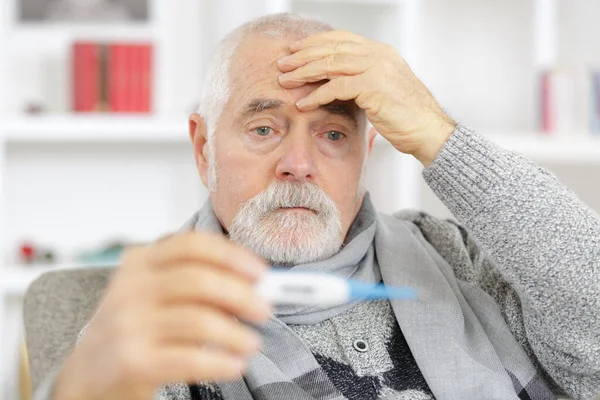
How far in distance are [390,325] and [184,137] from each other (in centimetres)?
143

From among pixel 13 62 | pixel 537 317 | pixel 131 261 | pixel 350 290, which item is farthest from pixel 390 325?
pixel 13 62

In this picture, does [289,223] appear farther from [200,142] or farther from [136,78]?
[136,78]

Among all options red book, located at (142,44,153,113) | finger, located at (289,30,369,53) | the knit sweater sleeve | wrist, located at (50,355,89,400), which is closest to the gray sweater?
the knit sweater sleeve

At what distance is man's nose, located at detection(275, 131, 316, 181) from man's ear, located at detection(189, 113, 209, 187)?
0.22 meters

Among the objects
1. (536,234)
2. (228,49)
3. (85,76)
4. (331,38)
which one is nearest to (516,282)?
(536,234)

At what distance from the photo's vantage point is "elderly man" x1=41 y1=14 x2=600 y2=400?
50.6 inches

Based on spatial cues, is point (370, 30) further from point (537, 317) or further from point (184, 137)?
point (537, 317)

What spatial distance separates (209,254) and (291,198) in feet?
2.35

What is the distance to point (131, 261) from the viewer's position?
0.77 m

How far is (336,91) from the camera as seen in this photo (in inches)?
55.7

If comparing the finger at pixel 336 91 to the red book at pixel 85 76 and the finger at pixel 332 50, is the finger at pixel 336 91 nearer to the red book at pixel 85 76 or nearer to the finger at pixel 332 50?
the finger at pixel 332 50

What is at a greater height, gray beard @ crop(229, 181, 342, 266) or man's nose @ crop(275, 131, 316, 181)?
man's nose @ crop(275, 131, 316, 181)

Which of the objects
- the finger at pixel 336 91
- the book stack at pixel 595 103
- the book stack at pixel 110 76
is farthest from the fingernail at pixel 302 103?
the book stack at pixel 595 103

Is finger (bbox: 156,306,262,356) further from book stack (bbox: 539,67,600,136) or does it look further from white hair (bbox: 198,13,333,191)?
book stack (bbox: 539,67,600,136)
